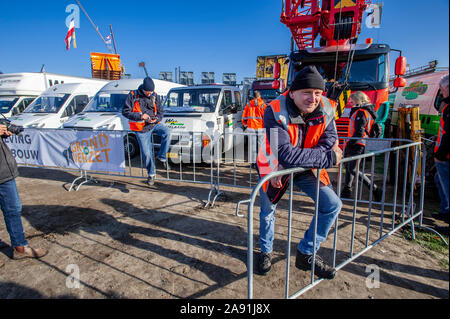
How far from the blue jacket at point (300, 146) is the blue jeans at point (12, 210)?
3.02 meters

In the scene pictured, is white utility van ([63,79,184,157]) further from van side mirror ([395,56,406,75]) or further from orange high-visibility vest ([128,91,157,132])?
van side mirror ([395,56,406,75])

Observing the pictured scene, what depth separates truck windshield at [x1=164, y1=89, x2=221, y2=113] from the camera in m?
7.61

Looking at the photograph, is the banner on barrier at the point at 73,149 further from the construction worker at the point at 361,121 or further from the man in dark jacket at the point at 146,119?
the construction worker at the point at 361,121

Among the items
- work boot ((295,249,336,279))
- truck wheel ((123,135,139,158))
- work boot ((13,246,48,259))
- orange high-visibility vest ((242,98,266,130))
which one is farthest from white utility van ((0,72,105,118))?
work boot ((295,249,336,279))

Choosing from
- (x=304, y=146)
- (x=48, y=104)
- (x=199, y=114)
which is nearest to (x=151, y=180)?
(x=199, y=114)

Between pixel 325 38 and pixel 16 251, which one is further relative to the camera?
pixel 325 38

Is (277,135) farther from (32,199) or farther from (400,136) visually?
(32,199)

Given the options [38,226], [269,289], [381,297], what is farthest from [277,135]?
[38,226]

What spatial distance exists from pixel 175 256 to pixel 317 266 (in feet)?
5.44

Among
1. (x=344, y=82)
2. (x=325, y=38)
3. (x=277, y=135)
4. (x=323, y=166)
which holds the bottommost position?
(x=323, y=166)

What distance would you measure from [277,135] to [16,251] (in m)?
3.41

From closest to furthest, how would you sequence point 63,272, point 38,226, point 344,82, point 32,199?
point 63,272
point 38,226
point 32,199
point 344,82

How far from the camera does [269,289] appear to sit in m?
2.59

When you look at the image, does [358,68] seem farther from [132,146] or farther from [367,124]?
[132,146]
